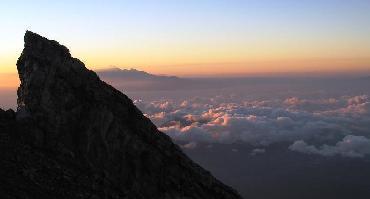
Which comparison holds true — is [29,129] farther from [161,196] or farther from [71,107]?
[161,196]

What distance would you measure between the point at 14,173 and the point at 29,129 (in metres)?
10.3

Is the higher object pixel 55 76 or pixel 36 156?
pixel 55 76

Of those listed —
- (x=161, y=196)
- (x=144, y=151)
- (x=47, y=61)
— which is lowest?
(x=161, y=196)

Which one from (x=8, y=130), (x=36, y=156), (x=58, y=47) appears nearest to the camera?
(x=36, y=156)

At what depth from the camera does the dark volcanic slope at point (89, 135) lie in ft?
175

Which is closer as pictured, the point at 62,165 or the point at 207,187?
the point at 62,165

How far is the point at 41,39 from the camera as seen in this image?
2431 inches

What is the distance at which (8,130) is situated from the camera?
54406mm

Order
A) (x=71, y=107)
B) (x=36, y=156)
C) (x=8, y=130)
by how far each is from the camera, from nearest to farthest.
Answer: (x=36, y=156)
(x=8, y=130)
(x=71, y=107)

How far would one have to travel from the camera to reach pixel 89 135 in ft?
189

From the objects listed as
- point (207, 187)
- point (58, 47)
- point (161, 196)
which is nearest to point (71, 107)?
point (58, 47)

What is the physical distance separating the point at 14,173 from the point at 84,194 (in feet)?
20.2

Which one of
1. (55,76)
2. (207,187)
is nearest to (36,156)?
(55,76)

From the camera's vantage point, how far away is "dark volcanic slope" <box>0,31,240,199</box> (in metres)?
53.5
